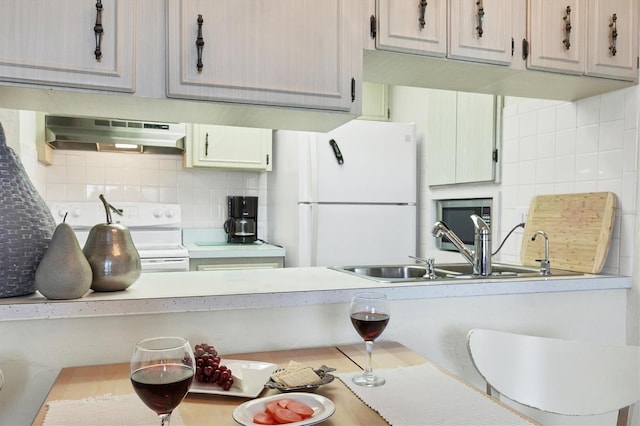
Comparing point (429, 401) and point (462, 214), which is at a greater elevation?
point (462, 214)

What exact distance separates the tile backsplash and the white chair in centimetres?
256

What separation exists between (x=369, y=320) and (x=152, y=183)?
9.07ft

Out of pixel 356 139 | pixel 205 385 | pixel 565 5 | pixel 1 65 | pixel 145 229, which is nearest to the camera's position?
pixel 205 385

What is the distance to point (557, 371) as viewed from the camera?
1.39 meters

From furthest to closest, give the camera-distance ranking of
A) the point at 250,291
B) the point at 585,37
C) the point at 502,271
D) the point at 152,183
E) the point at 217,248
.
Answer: the point at 152,183, the point at 217,248, the point at 502,271, the point at 585,37, the point at 250,291

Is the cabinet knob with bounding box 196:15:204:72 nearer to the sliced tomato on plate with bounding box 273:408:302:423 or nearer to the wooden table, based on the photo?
the wooden table

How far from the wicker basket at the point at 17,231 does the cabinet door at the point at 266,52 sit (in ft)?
1.52

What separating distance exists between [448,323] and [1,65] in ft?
4.98

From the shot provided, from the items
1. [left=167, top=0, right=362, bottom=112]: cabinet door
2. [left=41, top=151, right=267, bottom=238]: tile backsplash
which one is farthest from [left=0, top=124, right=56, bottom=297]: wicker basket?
[left=41, top=151, right=267, bottom=238]: tile backsplash

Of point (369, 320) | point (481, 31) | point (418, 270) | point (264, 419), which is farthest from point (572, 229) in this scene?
point (264, 419)

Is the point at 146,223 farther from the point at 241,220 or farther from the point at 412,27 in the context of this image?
the point at 412,27

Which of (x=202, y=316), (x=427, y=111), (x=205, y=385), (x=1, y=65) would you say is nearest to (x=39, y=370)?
(x=202, y=316)

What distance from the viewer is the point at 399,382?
1.12m

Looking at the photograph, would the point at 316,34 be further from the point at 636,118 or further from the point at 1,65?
the point at 636,118
